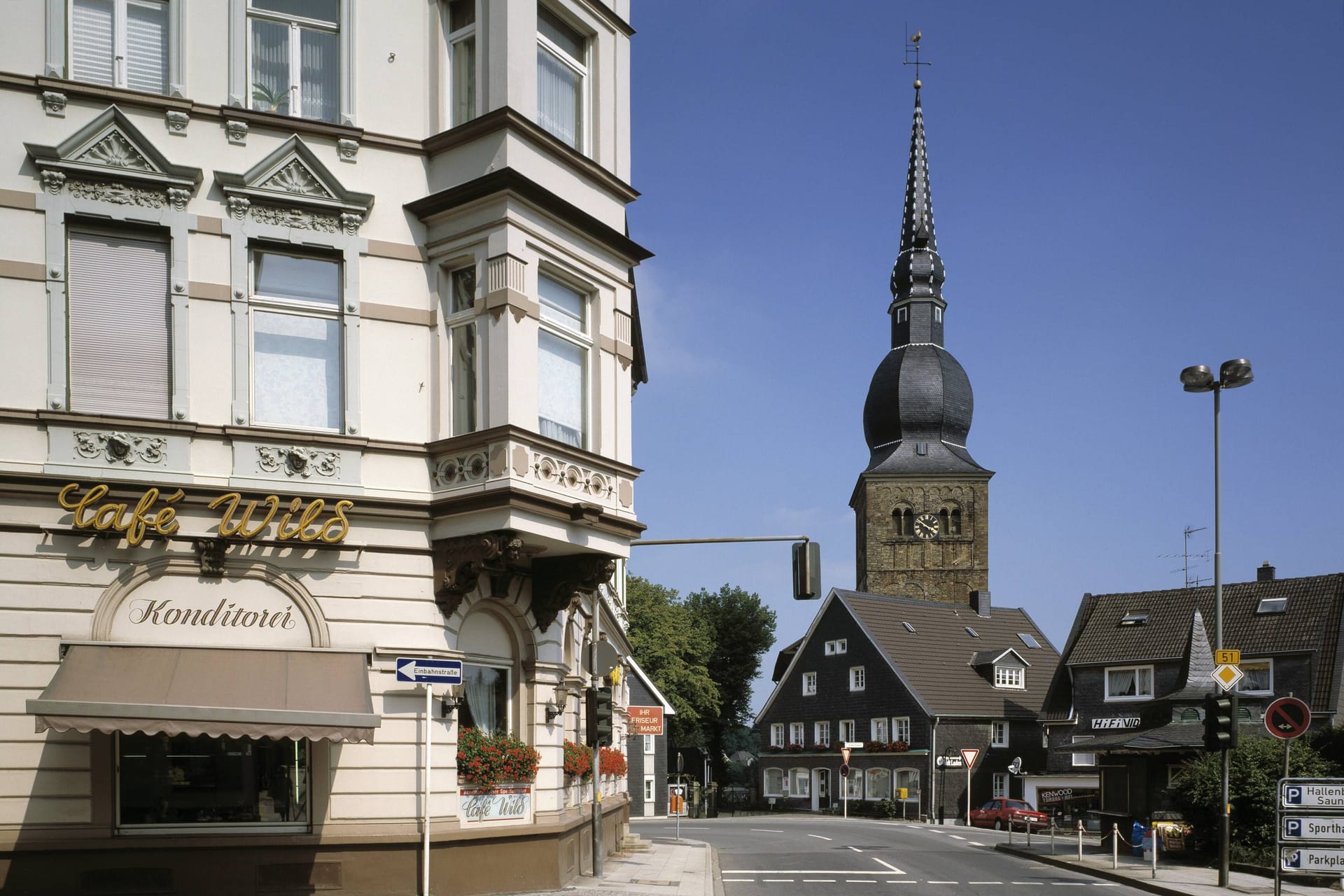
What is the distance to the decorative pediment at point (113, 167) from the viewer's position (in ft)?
49.5

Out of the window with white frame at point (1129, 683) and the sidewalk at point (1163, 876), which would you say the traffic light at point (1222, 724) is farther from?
the window with white frame at point (1129, 683)

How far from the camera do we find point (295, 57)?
54.1 feet

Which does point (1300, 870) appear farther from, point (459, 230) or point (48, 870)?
point (48, 870)

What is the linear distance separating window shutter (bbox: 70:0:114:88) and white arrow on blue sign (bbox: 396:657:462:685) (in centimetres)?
727

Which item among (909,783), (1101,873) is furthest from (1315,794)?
(909,783)

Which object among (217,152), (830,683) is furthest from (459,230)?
(830,683)

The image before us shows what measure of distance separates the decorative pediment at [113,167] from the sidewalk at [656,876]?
9.23 metres

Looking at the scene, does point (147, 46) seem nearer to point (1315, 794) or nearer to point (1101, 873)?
point (1315, 794)

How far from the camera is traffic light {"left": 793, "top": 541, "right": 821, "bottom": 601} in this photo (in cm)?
2200

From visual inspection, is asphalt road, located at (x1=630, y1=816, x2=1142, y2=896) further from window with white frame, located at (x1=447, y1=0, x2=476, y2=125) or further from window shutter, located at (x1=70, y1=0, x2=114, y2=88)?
window shutter, located at (x1=70, y1=0, x2=114, y2=88)

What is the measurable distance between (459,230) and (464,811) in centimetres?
692

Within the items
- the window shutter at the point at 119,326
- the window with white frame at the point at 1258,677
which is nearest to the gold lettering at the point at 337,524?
the window shutter at the point at 119,326

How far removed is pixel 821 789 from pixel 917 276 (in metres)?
46.5

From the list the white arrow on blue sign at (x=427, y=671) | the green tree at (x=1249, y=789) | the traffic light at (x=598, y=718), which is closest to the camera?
the white arrow on blue sign at (x=427, y=671)
